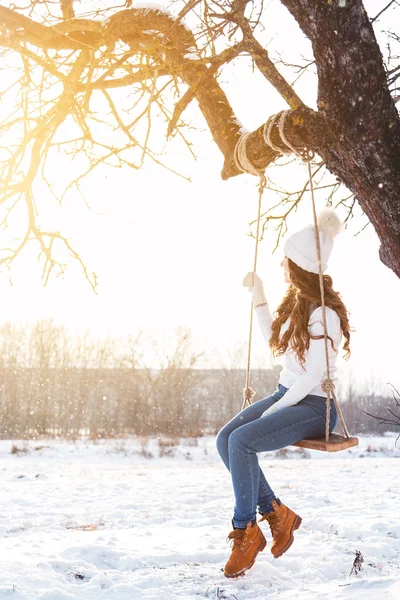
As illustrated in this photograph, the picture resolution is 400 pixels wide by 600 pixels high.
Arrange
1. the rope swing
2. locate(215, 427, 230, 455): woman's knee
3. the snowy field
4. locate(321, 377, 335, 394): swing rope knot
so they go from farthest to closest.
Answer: the snowy field < locate(215, 427, 230, 455): woman's knee < locate(321, 377, 335, 394): swing rope knot < the rope swing

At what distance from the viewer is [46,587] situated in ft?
11.4

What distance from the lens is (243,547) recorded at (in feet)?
11.1

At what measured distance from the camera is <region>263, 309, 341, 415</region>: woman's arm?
315cm

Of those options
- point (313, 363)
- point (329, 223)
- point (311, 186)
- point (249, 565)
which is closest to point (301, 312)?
point (313, 363)

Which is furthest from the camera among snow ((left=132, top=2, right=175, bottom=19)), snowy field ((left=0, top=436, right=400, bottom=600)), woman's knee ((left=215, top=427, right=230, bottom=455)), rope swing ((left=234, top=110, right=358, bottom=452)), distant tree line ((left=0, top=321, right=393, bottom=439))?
distant tree line ((left=0, top=321, right=393, bottom=439))

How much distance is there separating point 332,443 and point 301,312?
2.36ft

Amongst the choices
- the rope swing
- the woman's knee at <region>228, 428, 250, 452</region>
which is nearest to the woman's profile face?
the rope swing

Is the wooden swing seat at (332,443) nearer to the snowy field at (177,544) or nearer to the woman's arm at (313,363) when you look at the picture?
the woman's arm at (313,363)

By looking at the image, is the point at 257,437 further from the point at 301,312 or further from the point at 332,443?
the point at 301,312

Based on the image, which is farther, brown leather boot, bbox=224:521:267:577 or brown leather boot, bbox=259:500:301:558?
brown leather boot, bbox=259:500:301:558

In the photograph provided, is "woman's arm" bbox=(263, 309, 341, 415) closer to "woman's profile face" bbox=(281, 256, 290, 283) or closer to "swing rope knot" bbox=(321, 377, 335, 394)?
"swing rope knot" bbox=(321, 377, 335, 394)

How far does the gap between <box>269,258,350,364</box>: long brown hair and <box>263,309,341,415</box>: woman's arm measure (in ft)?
0.10

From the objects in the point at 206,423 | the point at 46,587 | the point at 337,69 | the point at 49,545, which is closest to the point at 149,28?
the point at 337,69

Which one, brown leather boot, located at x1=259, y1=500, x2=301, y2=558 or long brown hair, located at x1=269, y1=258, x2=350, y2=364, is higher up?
long brown hair, located at x1=269, y1=258, x2=350, y2=364
